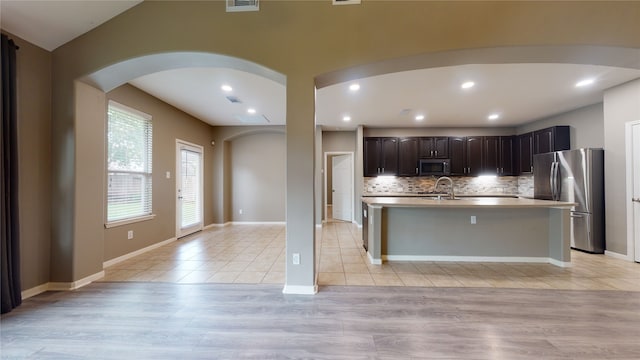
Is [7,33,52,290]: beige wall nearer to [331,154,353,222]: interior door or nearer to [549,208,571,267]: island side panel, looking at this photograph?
[331,154,353,222]: interior door

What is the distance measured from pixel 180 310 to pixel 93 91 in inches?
110

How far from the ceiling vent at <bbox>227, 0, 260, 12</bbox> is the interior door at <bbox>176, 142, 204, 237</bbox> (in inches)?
142

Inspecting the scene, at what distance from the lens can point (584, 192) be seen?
4.37 m

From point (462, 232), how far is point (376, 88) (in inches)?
103

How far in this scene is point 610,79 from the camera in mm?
3771

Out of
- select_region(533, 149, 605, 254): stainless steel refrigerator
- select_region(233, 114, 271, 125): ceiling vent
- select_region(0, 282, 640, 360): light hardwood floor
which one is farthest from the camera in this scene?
select_region(233, 114, 271, 125): ceiling vent

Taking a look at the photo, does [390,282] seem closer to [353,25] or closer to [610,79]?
[353,25]

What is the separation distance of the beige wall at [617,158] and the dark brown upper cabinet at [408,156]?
337 centimetres

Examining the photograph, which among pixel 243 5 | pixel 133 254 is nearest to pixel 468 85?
pixel 243 5

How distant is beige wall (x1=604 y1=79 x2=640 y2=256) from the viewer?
12.8ft

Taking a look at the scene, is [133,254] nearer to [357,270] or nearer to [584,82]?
[357,270]

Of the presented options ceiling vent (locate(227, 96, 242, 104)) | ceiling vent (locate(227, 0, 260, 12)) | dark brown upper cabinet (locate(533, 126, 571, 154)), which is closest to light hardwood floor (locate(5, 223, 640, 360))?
dark brown upper cabinet (locate(533, 126, 571, 154))

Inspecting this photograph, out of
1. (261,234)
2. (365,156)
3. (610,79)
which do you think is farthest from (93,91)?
(610,79)

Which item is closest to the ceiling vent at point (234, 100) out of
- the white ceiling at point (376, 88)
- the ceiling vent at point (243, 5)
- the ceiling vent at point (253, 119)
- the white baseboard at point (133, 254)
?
the white ceiling at point (376, 88)
